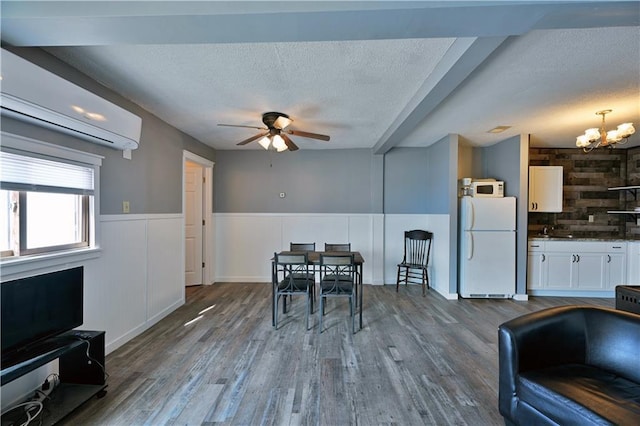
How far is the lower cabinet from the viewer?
4.40 m

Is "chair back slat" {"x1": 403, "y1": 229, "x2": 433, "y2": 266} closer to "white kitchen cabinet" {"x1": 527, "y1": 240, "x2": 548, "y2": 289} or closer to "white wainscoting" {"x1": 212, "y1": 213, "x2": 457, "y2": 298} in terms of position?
"white wainscoting" {"x1": 212, "y1": 213, "x2": 457, "y2": 298}

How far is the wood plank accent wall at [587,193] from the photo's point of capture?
4.96m

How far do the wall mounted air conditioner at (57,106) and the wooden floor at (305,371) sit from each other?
198 centimetres

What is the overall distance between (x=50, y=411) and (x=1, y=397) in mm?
321

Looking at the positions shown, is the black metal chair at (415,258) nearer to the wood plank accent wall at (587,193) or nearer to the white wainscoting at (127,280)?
the wood plank accent wall at (587,193)

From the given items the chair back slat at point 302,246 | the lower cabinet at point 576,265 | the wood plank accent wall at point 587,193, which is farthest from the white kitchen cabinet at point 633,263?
the chair back slat at point 302,246

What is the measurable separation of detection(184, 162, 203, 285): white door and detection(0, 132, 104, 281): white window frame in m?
2.50

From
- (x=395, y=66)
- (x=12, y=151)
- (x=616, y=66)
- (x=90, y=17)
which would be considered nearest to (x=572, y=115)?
(x=616, y=66)

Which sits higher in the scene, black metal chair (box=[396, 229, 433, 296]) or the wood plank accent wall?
the wood plank accent wall

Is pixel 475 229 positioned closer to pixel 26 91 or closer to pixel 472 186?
pixel 472 186

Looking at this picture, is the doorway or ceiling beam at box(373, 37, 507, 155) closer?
ceiling beam at box(373, 37, 507, 155)

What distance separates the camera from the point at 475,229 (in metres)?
4.34

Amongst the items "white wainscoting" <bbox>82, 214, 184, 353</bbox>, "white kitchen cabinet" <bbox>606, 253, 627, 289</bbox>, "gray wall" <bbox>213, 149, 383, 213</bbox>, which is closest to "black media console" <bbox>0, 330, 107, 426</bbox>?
"white wainscoting" <bbox>82, 214, 184, 353</bbox>

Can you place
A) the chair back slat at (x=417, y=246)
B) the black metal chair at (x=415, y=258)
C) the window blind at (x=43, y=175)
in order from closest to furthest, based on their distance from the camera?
the window blind at (x=43, y=175), the black metal chair at (x=415, y=258), the chair back slat at (x=417, y=246)
